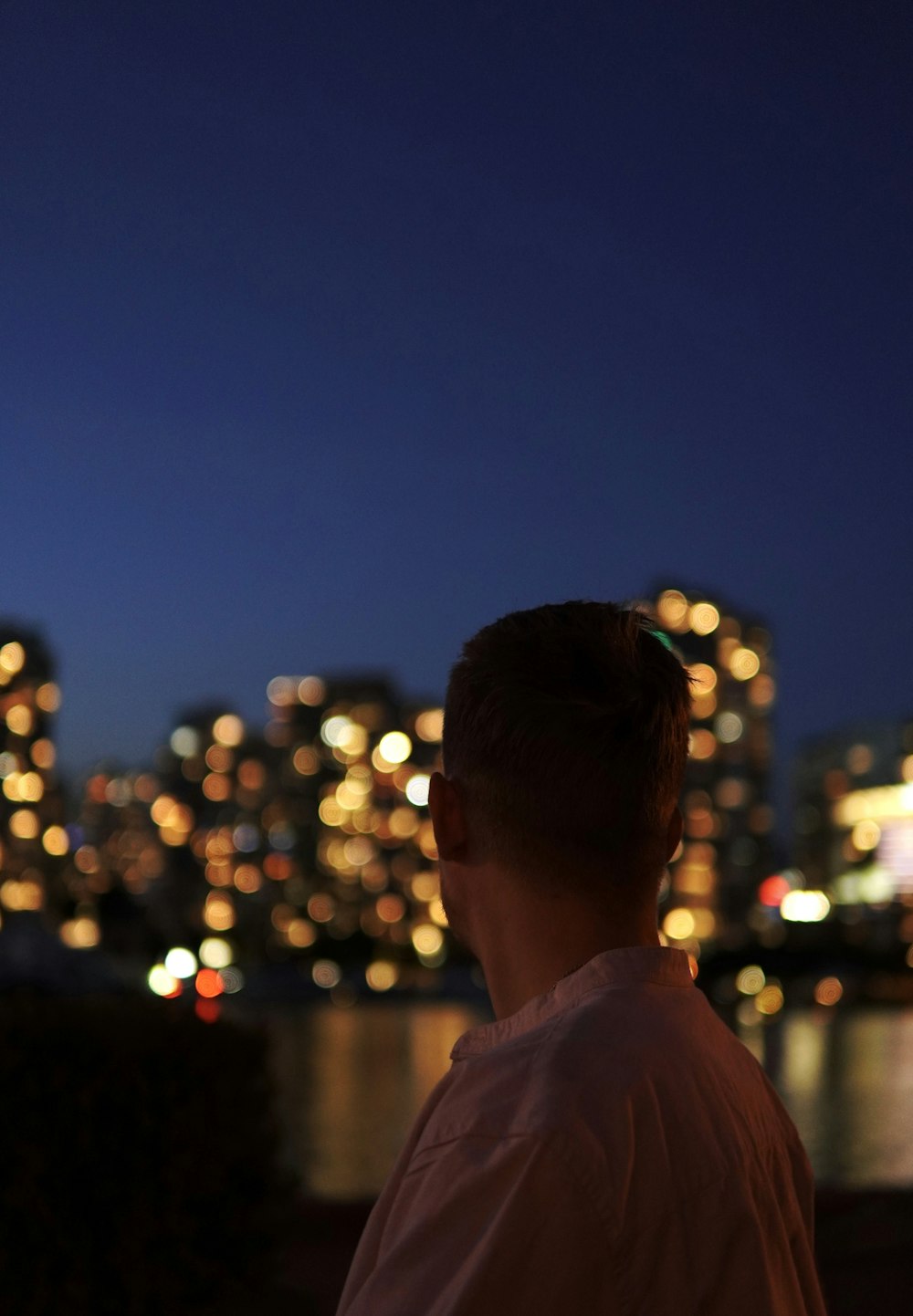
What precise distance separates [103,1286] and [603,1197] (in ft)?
14.2

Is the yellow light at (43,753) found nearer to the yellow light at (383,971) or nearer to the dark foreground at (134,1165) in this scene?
the yellow light at (383,971)

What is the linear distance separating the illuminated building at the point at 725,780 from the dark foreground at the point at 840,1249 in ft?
440

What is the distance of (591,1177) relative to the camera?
1.44 m

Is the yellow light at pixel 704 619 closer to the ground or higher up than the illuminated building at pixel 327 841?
higher up

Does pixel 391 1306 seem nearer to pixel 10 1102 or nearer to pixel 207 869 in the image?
pixel 10 1102

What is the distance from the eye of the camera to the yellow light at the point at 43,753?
5148 inches

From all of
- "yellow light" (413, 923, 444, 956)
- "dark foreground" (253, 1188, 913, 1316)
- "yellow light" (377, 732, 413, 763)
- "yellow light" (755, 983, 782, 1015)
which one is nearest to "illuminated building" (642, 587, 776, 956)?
"yellow light" (413, 923, 444, 956)

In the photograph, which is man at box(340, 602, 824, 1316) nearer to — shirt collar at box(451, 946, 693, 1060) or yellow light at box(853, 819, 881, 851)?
shirt collar at box(451, 946, 693, 1060)

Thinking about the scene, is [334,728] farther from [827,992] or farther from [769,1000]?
[769,1000]

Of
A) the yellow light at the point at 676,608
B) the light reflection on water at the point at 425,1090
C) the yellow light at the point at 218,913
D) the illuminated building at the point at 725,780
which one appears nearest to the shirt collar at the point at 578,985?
the light reflection on water at the point at 425,1090

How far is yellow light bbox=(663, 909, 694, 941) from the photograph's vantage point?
136 m

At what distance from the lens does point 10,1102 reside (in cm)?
524

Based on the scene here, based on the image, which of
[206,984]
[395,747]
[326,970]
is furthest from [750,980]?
[395,747]

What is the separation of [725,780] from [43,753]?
2308 inches
